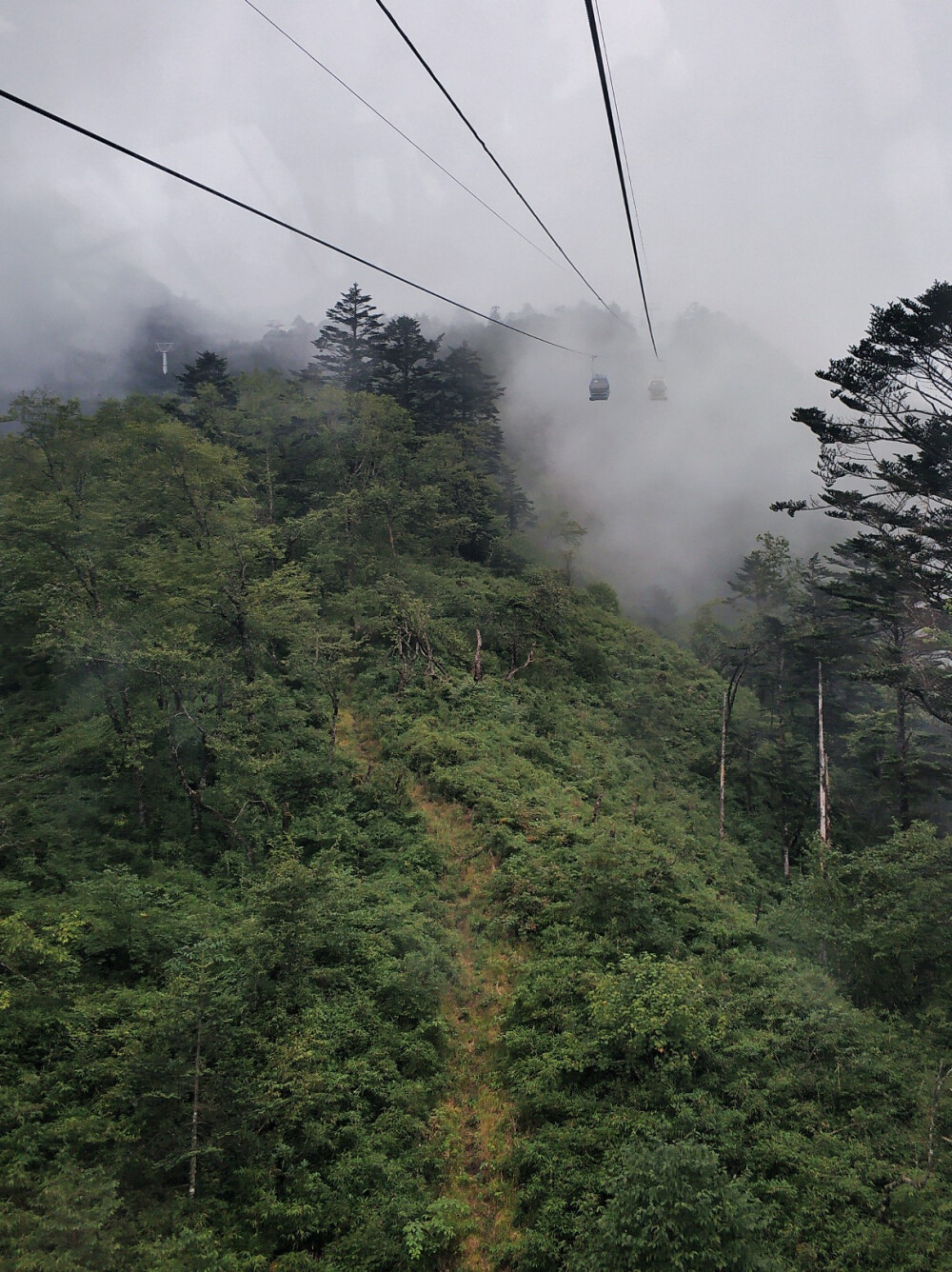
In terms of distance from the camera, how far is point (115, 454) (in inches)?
834

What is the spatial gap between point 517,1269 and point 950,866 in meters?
11.3

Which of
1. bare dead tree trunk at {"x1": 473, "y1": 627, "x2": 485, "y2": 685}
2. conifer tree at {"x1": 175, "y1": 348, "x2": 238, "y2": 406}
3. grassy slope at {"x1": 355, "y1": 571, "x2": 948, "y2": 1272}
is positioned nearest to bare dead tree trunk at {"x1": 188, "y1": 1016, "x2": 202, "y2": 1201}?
grassy slope at {"x1": 355, "y1": 571, "x2": 948, "y2": 1272}

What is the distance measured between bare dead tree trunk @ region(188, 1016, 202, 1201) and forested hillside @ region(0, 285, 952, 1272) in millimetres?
91

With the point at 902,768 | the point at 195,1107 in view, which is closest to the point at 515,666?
the point at 902,768

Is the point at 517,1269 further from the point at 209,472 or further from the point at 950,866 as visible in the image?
the point at 209,472

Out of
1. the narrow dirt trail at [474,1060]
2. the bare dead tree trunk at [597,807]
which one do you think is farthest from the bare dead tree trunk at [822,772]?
the narrow dirt trail at [474,1060]

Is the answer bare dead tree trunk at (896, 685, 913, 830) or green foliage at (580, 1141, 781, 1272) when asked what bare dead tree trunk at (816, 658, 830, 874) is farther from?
green foliage at (580, 1141, 781, 1272)

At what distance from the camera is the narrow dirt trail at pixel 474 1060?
312 inches

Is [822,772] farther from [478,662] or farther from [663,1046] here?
[663,1046]

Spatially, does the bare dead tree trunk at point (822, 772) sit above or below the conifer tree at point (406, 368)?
below

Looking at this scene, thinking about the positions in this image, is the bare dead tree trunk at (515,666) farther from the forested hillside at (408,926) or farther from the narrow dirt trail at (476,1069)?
the narrow dirt trail at (476,1069)

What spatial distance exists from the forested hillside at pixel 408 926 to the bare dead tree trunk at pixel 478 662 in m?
0.26

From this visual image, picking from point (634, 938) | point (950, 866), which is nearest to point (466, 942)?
point (634, 938)

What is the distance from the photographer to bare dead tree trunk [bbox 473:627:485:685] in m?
24.3
